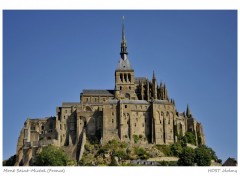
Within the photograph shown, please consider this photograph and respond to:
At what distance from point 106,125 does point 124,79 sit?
12.4m

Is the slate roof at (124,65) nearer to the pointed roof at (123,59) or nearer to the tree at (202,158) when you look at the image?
the pointed roof at (123,59)

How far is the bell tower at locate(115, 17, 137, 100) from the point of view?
298 ft

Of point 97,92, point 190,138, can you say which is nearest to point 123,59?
point 97,92

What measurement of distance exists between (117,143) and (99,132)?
439 cm

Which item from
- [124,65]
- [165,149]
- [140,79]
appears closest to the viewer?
[165,149]

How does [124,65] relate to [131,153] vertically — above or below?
above

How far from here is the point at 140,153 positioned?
255 ft

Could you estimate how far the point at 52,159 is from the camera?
68.9m

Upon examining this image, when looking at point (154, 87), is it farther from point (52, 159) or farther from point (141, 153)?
point (52, 159)
